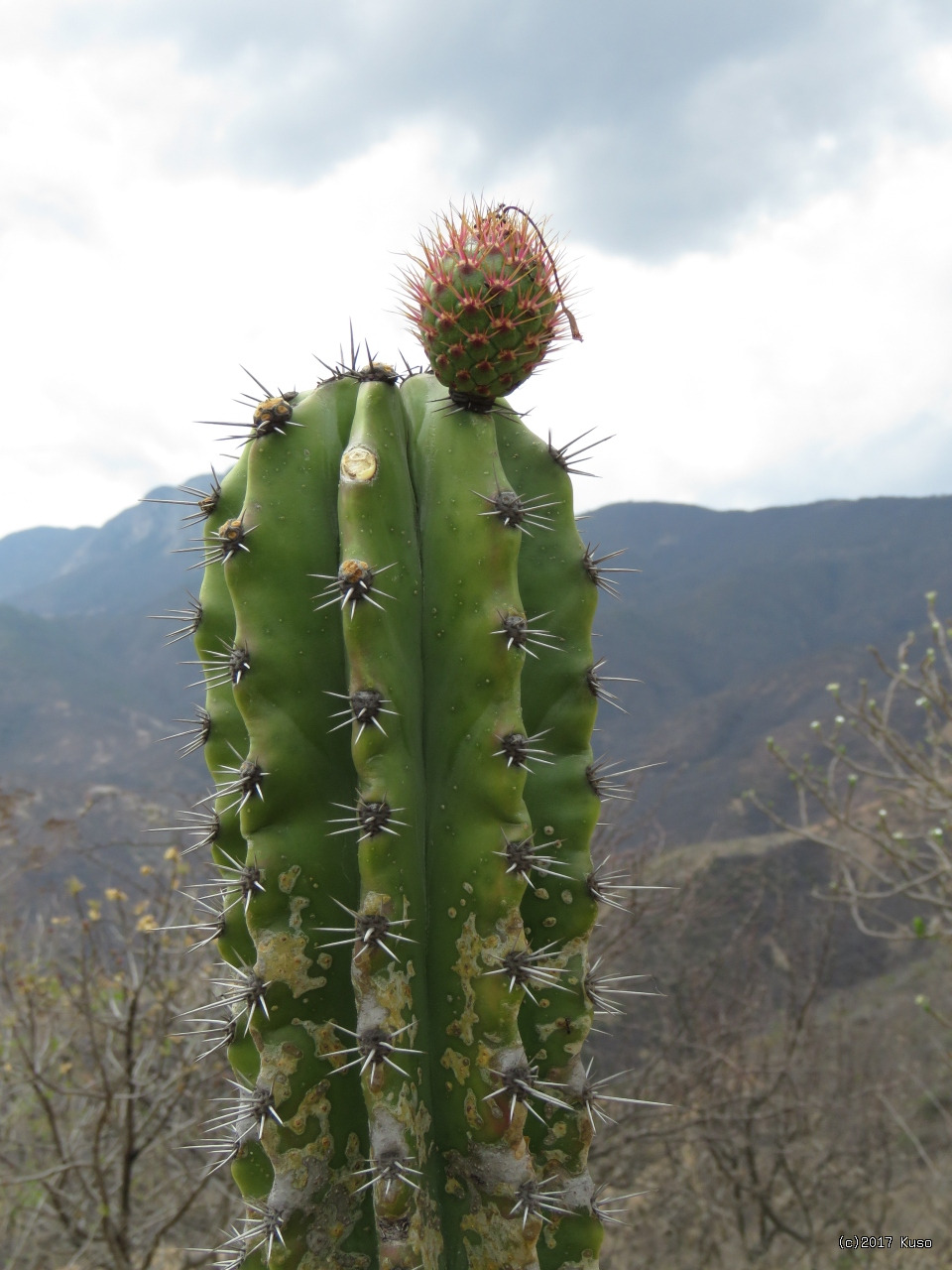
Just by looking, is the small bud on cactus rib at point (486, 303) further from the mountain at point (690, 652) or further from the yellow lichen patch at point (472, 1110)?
the mountain at point (690, 652)

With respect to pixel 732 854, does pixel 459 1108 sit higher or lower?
higher

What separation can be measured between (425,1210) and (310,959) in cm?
53

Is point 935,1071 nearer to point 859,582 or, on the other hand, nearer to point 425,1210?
point 425,1210

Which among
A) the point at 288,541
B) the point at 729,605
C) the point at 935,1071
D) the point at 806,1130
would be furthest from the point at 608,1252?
the point at 729,605

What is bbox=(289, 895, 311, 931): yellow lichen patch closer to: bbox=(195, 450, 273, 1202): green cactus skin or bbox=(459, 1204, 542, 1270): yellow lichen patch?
bbox=(195, 450, 273, 1202): green cactus skin

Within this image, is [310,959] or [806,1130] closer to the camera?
[310,959]

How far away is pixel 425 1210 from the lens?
5.72ft

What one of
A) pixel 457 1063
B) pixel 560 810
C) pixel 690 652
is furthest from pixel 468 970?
pixel 690 652

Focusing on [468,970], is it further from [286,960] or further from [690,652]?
[690,652]

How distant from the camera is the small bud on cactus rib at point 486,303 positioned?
1901 mm

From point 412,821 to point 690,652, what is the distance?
22201 mm

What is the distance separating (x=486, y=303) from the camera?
190cm

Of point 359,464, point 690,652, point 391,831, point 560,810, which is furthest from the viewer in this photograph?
point 690,652

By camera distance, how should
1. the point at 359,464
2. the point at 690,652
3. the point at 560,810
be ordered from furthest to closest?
the point at 690,652 < the point at 560,810 < the point at 359,464
